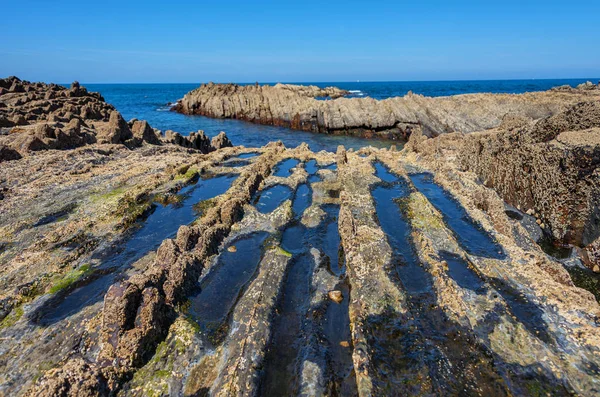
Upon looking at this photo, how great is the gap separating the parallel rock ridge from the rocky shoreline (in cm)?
481

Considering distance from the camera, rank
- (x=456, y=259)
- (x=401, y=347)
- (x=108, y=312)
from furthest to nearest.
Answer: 1. (x=456, y=259)
2. (x=108, y=312)
3. (x=401, y=347)

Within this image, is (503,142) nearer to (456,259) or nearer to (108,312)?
(456,259)

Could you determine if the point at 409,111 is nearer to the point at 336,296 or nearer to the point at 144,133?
the point at 144,133

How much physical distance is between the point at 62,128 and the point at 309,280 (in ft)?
83.8

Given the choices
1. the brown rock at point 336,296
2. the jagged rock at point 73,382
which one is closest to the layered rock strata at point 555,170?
the brown rock at point 336,296

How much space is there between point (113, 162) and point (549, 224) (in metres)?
22.3

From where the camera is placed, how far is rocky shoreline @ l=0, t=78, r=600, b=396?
5.87 metres

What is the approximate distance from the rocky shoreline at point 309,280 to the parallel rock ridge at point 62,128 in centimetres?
481

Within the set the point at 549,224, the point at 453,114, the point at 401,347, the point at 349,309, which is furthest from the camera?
the point at 453,114

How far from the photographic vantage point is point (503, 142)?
15.2m

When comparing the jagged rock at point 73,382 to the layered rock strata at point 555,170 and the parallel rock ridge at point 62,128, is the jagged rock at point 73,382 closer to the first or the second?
the layered rock strata at point 555,170

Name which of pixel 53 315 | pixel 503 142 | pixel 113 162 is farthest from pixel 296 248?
pixel 113 162

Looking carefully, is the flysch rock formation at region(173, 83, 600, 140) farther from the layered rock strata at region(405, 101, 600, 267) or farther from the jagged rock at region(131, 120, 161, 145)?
the jagged rock at region(131, 120, 161, 145)

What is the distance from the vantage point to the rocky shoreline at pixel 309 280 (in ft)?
19.3
